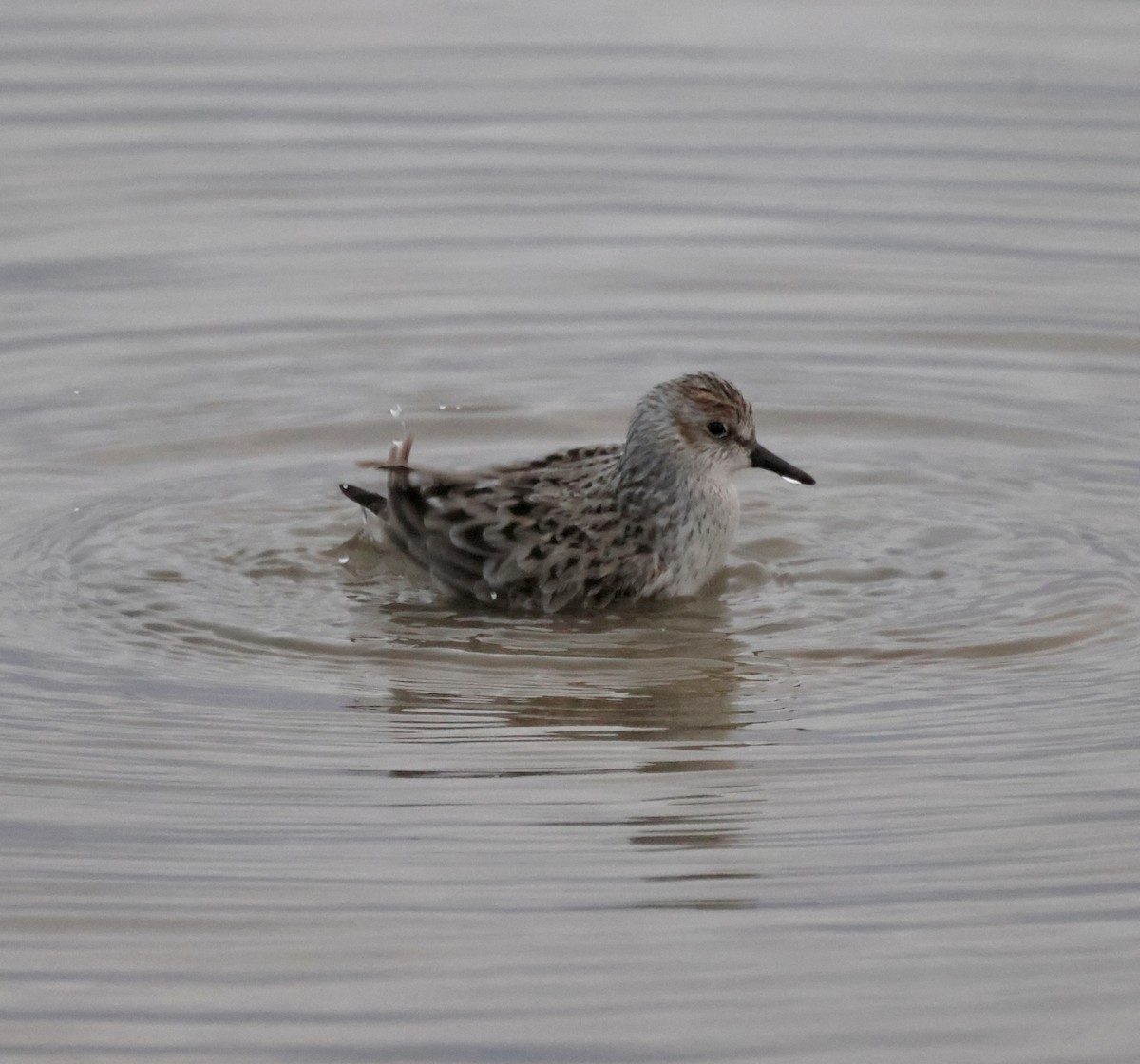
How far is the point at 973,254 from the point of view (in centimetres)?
1227

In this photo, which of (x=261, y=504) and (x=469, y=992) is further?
(x=261, y=504)

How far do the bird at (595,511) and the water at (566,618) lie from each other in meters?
0.17

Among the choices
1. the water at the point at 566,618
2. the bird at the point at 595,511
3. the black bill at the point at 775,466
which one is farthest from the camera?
the black bill at the point at 775,466

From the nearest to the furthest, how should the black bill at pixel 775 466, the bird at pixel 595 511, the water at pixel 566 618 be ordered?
the water at pixel 566 618
the bird at pixel 595 511
the black bill at pixel 775 466

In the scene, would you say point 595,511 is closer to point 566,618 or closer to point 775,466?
point 566,618

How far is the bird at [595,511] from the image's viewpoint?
27.7 feet

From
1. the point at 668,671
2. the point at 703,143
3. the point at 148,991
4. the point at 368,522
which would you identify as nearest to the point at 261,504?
the point at 368,522

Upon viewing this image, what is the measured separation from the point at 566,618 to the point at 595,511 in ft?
1.62

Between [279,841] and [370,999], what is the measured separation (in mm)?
866

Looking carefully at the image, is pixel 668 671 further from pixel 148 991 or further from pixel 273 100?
pixel 273 100

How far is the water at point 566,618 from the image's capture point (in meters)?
5.54

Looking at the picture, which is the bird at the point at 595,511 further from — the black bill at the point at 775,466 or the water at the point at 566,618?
the water at the point at 566,618

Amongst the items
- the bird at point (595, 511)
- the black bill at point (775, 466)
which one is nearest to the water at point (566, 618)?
the bird at point (595, 511)

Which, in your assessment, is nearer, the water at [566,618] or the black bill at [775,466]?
the water at [566,618]
